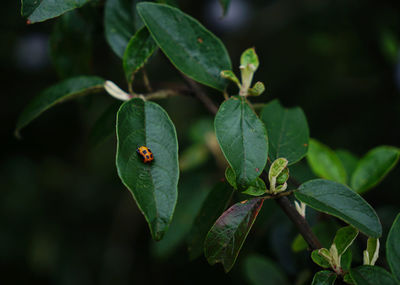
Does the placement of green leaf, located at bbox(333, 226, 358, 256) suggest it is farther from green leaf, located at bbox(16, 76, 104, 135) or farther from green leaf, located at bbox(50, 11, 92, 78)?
green leaf, located at bbox(50, 11, 92, 78)

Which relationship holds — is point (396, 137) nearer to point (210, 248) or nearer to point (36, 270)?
point (210, 248)

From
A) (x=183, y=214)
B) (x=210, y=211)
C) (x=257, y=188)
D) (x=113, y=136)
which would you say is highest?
(x=257, y=188)

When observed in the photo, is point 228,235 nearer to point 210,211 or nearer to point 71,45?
point 210,211

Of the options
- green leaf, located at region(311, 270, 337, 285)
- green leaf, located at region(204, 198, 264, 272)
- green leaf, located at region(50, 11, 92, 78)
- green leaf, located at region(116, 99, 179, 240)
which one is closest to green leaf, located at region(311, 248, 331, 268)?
green leaf, located at region(311, 270, 337, 285)

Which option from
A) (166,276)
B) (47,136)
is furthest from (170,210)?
(47,136)

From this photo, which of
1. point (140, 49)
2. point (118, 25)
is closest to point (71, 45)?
point (118, 25)

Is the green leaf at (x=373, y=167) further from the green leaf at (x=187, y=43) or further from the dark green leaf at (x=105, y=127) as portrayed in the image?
the dark green leaf at (x=105, y=127)

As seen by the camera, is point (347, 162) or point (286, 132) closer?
point (286, 132)
